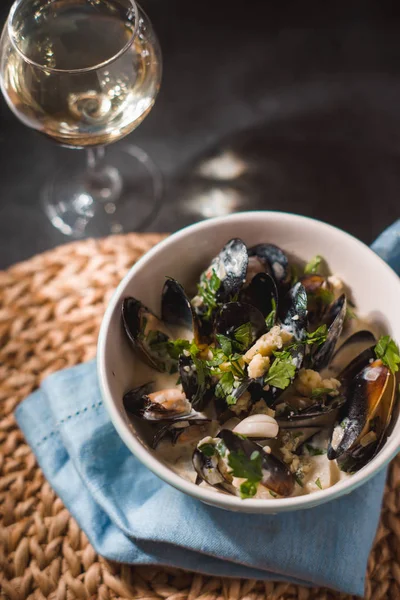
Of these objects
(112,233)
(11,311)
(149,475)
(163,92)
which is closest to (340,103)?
(163,92)

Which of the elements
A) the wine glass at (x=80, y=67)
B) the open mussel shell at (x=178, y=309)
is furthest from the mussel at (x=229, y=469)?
the wine glass at (x=80, y=67)

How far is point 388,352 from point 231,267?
29 centimetres

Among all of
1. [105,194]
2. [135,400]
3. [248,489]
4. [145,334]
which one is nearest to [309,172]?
[105,194]

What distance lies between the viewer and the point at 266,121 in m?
2.11

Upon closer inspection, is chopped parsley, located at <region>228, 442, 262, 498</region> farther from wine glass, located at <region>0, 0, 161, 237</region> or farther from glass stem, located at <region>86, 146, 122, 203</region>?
glass stem, located at <region>86, 146, 122, 203</region>

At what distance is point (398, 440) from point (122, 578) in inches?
21.7

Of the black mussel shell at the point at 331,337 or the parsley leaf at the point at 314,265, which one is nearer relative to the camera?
the black mussel shell at the point at 331,337

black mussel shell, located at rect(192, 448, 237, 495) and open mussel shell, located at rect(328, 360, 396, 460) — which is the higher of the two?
open mussel shell, located at rect(328, 360, 396, 460)

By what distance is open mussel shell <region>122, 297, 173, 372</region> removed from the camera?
3.78 feet


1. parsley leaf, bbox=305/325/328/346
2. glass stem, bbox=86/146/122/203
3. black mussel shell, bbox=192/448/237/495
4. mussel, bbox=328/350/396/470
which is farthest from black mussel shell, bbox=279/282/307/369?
glass stem, bbox=86/146/122/203

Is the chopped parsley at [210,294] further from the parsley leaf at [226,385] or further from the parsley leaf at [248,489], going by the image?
the parsley leaf at [248,489]

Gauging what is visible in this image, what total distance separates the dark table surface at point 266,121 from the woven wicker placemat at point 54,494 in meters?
0.46

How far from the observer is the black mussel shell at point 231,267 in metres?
1.16

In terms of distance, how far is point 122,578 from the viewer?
4.08ft
